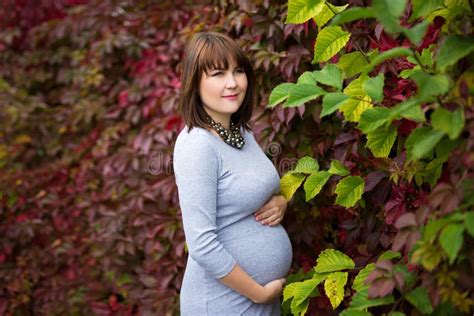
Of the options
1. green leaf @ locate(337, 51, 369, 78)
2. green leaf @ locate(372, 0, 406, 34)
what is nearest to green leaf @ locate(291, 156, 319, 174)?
green leaf @ locate(337, 51, 369, 78)

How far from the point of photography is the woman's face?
6.73ft

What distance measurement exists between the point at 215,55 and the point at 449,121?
3.07 feet

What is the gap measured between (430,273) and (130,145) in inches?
96.3

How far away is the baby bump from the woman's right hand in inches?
0.7

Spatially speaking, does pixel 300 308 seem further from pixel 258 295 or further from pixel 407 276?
pixel 407 276

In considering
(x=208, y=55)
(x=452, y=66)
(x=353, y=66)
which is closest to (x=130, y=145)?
(x=208, y=55)

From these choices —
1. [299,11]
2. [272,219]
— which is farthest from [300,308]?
[299,11]

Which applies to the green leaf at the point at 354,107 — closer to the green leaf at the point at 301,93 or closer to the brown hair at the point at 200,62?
the green leaf at the point at 301,93

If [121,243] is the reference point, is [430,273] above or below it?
above

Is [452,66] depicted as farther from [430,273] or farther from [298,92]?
[430,273]

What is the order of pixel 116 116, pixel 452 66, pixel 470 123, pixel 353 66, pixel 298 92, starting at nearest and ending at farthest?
pixel 470 123
pixel 452 66
pixel 298 92
pixel 353 66
pixel 116 116

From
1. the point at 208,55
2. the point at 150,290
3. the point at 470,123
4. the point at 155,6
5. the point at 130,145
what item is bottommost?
the point at 150,290

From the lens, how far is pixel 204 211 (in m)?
1.90

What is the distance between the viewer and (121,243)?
11.2ft
